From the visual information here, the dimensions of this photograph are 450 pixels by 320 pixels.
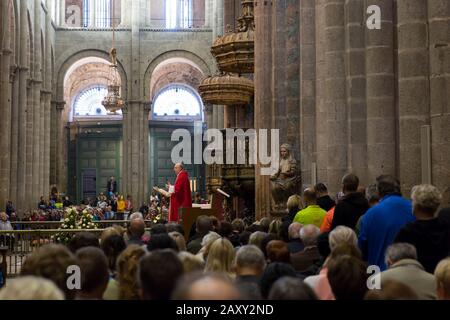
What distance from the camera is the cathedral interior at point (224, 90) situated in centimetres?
942

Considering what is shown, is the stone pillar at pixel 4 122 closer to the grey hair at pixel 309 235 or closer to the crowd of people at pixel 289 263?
the crowd of people at pixel 289 263

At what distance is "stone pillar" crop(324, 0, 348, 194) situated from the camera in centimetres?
1232

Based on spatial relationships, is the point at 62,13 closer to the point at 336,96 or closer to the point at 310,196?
the point at 336,96

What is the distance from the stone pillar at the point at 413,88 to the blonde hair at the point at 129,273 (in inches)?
183

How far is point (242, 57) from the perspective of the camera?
1967 centimetres

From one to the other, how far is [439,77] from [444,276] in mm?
4784

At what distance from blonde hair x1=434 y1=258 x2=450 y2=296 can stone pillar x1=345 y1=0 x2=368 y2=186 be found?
23.4ft

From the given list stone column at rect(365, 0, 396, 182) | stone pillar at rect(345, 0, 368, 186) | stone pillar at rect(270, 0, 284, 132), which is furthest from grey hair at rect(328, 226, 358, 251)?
stone pillar at rect(270, 0, 284, 132)

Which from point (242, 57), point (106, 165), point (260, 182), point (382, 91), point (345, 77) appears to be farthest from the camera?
point (106, 165)

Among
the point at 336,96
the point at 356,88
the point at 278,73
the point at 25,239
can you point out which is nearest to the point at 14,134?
the point at 25,239

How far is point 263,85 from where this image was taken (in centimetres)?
1747

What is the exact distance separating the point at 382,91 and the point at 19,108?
24158 mm
